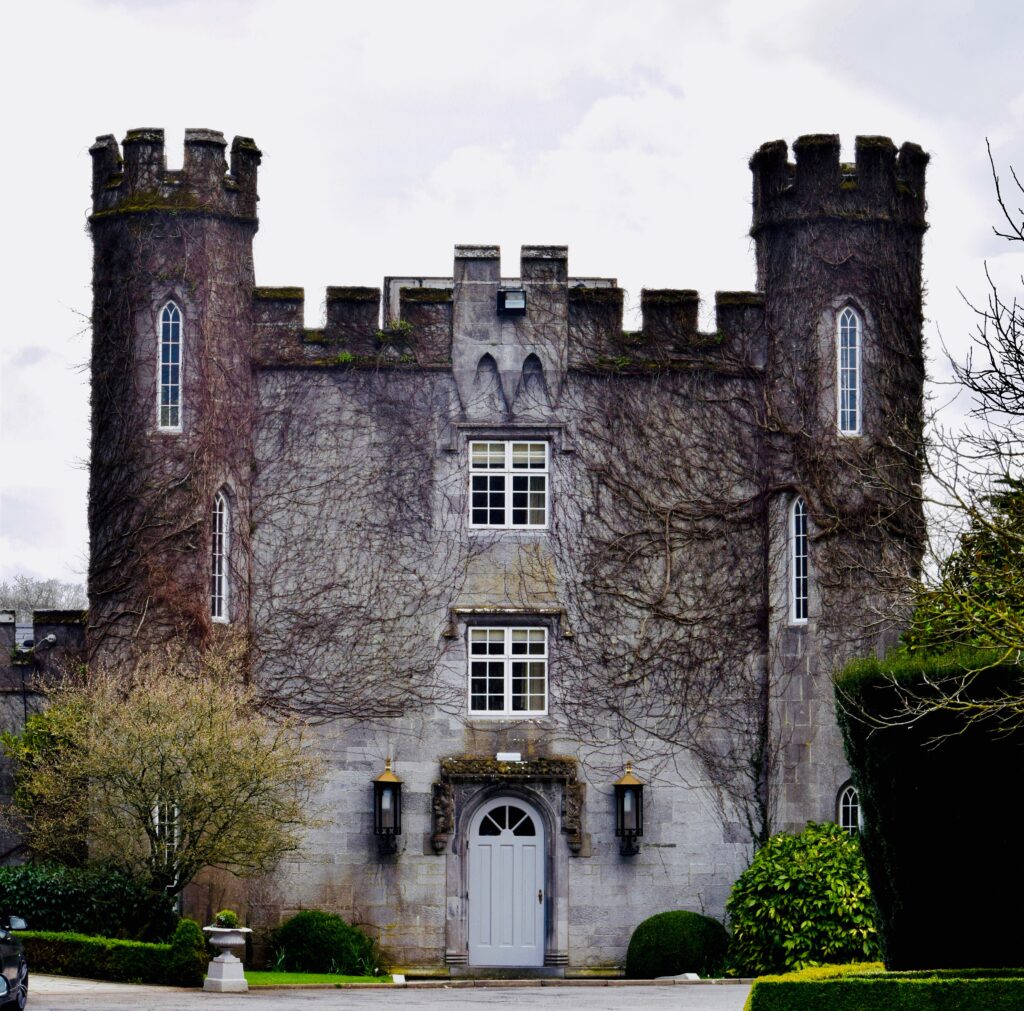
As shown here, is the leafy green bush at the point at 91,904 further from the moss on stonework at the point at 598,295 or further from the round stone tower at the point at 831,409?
the moss on stonework at the point at 598,295

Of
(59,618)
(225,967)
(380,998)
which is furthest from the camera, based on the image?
(59,618)

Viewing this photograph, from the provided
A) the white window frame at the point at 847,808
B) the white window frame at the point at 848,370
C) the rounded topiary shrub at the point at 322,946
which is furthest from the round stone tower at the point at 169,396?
the white window frame at the point at 847,808

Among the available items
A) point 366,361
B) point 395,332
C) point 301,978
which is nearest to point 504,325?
point 395,332

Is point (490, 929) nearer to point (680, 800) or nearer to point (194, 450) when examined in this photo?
point (680, 800)

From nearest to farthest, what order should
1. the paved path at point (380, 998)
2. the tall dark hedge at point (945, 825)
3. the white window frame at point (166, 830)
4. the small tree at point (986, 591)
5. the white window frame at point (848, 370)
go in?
the small tree at point (986, 591)
the tall dark hedge at point (945, 825)
the paved path at point (380, 998)
the white window frame at point (166, 830)
the white window frame at point (848, 370)

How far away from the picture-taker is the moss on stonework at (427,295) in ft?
88.7

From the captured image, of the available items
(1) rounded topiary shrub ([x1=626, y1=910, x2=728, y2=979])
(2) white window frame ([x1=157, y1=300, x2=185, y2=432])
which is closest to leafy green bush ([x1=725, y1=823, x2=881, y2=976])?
(1) rounded topiary shrub ([x1=626, y1=910, x2=728, y2=979])

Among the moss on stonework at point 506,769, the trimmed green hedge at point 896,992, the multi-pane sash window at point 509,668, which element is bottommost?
the trimmed green hedge at point 896,992

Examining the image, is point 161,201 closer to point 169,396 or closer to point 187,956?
point 169,396

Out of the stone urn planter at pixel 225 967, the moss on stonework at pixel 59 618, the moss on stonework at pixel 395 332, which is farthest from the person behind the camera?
the moss on stonework at pixel 395 332

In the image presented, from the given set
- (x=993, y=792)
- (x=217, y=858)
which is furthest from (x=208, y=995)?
(x=993, y=792)

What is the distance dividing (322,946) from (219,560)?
532cm

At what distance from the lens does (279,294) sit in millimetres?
26938

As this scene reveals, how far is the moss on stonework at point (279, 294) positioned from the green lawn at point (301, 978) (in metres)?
9.05
